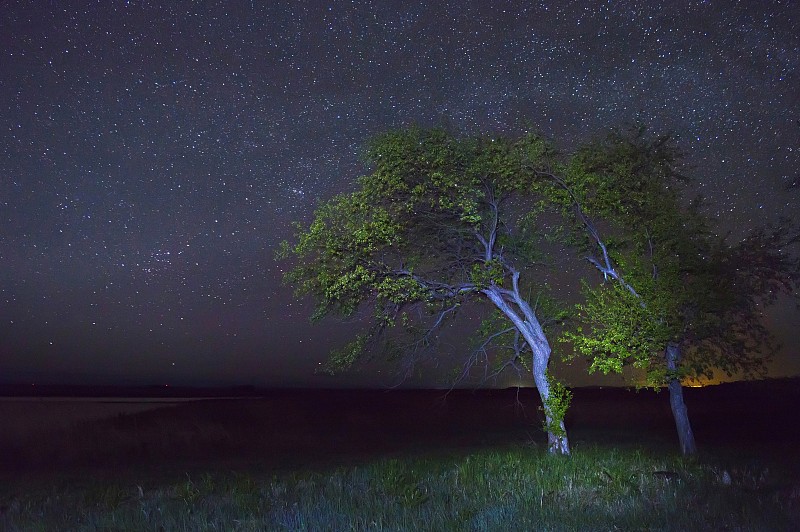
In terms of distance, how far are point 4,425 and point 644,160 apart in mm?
38282

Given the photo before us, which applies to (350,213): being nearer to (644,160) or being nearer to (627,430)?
(644,160)

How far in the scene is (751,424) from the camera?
4597 centimetres

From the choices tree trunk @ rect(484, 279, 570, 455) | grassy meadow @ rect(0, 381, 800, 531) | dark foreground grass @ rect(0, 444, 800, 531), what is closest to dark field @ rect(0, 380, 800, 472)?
grassy meadow @ rect(0, 381, 800, 531)

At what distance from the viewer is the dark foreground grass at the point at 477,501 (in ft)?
33.0

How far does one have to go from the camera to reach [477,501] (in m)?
11.8

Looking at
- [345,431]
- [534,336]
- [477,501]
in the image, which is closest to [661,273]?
[534,336]

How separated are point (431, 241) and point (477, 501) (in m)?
10.5

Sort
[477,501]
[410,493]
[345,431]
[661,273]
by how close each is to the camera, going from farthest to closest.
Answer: [345,431] < [661,273] < [410,493] < [477,501]

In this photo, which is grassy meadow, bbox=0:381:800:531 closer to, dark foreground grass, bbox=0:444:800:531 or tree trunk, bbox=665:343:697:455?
dark foreground grass, bbox=0:444:800:531

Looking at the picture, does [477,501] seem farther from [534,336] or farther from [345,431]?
[345,431]

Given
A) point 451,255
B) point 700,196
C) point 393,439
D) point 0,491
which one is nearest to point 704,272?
point 700,196

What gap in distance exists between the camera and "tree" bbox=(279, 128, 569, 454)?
61.9ft

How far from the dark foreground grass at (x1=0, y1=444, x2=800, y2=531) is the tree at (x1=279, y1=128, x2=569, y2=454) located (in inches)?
185

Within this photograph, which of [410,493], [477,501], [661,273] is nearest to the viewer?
[477,501]
